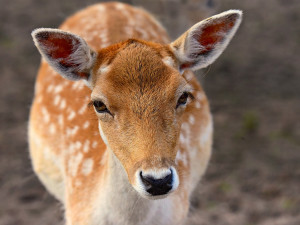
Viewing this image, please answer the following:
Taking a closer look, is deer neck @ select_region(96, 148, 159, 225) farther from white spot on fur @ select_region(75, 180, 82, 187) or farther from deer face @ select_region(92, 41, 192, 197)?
white spot on fur @ select_region(75, 180, 82, 187)

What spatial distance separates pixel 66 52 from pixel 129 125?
1.85 ft

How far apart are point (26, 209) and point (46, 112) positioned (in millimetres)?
1305

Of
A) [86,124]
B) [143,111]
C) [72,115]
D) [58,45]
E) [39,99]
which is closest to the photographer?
[143,111]

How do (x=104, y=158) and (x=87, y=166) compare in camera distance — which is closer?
(x=104, y=158)

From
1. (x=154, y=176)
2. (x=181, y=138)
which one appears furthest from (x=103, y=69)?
(x=181, y=138)

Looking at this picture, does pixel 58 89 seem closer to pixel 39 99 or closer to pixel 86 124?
pixel 39 99

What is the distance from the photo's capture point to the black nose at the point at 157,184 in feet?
8.14

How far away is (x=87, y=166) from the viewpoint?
3615 millimetres

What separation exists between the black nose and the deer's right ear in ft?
2.50

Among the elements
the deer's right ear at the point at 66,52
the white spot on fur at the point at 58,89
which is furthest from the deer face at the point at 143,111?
the white spot on fur at the point at 58,89

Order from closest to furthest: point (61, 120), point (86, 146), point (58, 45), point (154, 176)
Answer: point (154, 176)
point (58, 45)
point (86, 146)
point (61, 120)

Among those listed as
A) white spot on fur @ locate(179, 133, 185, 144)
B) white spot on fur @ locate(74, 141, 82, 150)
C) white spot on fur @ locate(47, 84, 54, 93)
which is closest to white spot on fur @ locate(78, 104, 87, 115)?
white spot on fur @ locate(74, 141, 82, 150)

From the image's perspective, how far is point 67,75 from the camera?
118 inches

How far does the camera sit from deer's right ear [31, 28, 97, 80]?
2828 mm
